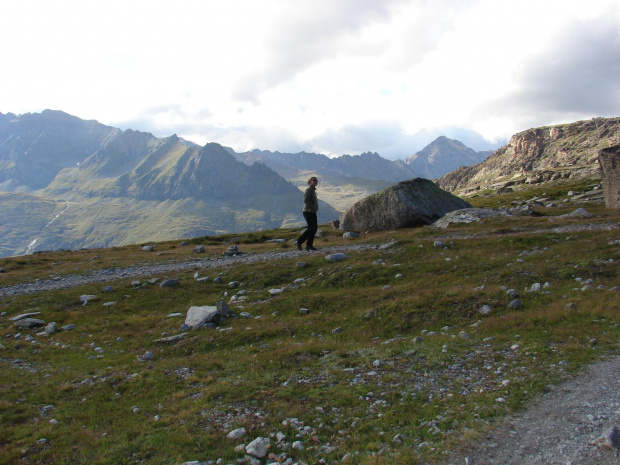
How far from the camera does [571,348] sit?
11211mm

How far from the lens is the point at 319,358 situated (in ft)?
41.9

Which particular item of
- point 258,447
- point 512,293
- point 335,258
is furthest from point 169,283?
point 512,293

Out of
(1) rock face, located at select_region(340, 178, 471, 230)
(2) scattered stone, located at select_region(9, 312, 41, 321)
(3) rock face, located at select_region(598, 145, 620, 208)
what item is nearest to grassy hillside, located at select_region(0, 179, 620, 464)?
(2) scattered stone, located at select_region(9, 312, 41, 321)

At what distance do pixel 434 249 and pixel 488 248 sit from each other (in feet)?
10.9

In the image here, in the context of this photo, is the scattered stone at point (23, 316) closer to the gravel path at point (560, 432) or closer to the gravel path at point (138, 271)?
the gravel path at point (138, 271)

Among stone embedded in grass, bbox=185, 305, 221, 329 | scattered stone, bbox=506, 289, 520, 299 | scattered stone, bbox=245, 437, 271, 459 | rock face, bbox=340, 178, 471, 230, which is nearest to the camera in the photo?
scattered stone, bbox=245, 437, 271, 459

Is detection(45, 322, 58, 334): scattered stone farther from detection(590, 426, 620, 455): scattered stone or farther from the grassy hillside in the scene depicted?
detection(590, 426, 620, 455): scattered stone

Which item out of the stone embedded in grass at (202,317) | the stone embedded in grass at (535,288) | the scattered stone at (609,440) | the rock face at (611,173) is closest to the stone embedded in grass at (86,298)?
the stone embedded in grass at (202,317)

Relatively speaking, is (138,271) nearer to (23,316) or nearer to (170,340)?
(23,316)

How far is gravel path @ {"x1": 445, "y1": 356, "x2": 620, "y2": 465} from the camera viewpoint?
671 cm

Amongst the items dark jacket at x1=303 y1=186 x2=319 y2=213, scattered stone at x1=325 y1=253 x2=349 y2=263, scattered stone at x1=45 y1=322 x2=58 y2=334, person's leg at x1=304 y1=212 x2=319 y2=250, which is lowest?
scattered stone at x1=45 y1=322 x2=58 y2=334

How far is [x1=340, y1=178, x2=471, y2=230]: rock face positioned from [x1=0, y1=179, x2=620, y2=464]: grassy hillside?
66.4 ft

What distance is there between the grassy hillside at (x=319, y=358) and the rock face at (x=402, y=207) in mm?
20246

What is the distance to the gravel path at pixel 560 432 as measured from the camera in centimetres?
671
